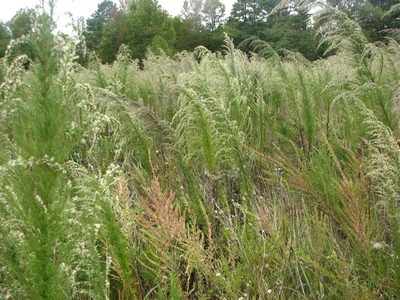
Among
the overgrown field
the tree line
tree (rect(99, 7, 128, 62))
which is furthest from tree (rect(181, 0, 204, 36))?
the overgrown field

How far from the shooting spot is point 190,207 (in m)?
2.30

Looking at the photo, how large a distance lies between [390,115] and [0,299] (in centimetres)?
286

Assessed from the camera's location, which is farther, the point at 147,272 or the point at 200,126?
the point at 200,126

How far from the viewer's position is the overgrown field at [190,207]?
117cm

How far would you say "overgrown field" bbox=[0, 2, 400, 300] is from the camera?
1.17 meters

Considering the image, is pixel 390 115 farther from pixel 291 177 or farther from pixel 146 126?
pixel 146 126

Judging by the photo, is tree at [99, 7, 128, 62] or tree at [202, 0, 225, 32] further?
tree at [202, 0, 225, 32]

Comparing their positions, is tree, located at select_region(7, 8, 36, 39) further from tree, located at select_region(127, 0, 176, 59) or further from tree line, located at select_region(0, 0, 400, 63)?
tree, located at select_region(127, 0, 176, 59)

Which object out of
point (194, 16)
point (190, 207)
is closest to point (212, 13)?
point (194, 16)

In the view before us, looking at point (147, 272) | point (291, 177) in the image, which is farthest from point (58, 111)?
point (291, 177)

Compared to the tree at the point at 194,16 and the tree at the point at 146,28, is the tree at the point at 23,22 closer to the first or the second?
the tree at the point at 146,28

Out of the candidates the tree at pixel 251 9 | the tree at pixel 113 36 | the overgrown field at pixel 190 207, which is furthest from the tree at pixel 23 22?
the tree at pixel 251 9

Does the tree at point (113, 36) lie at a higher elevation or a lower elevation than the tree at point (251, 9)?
lower

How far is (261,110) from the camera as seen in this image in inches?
121
